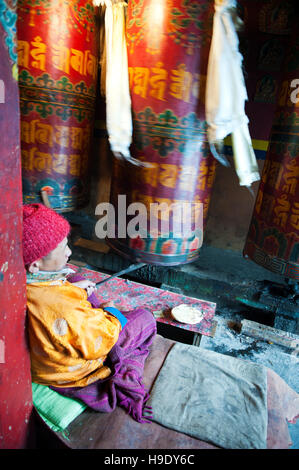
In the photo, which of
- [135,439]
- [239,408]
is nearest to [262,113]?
[239,408]

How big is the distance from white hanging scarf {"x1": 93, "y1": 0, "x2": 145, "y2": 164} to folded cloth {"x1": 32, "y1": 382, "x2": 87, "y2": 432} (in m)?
1.64

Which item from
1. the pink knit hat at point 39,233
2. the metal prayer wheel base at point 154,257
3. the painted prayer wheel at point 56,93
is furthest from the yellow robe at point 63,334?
the painted prayer wheel at point 56,93

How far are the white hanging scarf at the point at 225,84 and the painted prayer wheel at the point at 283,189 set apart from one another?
1.18 ft

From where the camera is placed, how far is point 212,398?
5.19 feet

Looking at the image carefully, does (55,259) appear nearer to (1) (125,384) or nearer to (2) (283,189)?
(1) (125,384)

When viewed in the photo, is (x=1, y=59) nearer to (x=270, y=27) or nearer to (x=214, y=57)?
(x=214, y=57)

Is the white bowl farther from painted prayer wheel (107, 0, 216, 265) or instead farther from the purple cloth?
the purple cloth

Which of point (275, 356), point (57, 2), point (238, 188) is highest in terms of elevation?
point (57, 2)

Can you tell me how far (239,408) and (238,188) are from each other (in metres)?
2.31

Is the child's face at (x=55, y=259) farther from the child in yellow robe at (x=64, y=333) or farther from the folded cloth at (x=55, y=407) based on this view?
the folded cloth at (x=55, y=407)

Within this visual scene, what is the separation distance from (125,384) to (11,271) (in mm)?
866

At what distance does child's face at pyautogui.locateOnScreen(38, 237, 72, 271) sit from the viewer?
4.40 feet

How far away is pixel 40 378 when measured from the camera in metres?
1.39

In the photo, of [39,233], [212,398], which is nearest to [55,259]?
[39,233]
